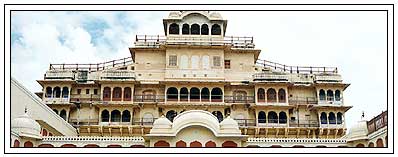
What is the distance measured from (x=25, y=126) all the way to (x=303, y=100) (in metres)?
23.8

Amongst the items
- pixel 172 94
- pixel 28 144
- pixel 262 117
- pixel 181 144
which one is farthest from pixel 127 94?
pixel 181 144

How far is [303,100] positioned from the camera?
46531 millimetres

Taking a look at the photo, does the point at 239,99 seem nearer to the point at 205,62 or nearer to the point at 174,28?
the point at 205,62

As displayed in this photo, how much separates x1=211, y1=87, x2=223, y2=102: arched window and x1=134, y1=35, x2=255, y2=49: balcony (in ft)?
12.4

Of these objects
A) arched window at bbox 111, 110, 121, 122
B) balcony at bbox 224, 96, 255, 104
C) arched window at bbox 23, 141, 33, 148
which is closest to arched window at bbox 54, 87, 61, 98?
arched window at bbox 111, 110, 121, 122

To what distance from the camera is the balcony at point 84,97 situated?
45.6 meters

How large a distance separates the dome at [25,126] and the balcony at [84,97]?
13.3 m

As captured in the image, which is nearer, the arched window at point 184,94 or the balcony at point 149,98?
the balcony at point 149,98

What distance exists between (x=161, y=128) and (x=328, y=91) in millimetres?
19482

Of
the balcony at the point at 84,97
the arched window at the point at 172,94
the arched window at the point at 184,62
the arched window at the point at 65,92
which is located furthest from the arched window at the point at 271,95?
the arched window at the point at 65,92

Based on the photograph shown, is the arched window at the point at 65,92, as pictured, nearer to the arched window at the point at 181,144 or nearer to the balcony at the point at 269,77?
the balcony at the point at 269,77

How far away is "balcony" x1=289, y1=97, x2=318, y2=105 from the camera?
46178 mm

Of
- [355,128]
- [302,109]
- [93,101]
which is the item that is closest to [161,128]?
[355,128]

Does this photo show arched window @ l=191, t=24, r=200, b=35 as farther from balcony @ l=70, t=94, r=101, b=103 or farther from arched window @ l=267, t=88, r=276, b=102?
balcony @ l=70, t=94, r=101, b=103
